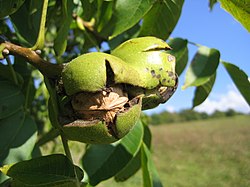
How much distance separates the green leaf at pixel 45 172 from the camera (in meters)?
0.88

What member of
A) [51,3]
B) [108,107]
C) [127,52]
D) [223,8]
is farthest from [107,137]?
[51,3]

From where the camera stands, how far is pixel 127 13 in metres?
1.12

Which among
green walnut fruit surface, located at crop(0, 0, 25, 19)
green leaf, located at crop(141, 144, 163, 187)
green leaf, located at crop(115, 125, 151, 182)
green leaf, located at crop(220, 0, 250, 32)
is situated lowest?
green leaf, located at crop(115, 125, 151, 182)

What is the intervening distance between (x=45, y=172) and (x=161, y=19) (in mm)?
592

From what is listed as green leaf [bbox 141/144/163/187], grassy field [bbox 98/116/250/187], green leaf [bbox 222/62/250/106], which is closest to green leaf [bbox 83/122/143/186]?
green leaf [bbox 141/144/163/187]

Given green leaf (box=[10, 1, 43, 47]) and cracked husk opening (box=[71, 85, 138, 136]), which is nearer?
cracked husk opening (box=[71, 85, 138, 136])

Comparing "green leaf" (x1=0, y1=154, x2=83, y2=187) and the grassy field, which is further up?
"green leaf" (x1=0, y1=154, x2=83, y2=187)

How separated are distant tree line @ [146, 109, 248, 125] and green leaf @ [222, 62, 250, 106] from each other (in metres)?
37.3

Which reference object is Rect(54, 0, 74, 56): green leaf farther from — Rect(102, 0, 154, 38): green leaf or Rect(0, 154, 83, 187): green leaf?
Rect(0, 154, 83, 187): green leaf

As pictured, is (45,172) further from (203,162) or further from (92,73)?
(203,162)

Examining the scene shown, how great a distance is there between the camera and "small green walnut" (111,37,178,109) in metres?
0.84

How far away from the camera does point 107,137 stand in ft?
2.53

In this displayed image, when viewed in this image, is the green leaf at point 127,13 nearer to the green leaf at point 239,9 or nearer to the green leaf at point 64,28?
the green leaf at point 64,28

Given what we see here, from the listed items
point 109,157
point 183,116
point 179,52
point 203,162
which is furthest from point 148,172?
point 183,116
